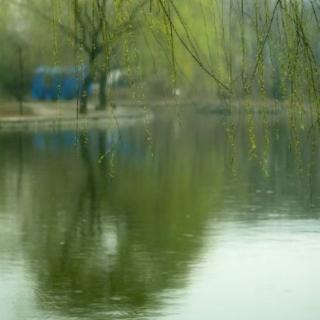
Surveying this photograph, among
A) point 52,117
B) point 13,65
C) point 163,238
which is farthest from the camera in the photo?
point 13,65

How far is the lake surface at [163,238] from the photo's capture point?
1114 centimetres

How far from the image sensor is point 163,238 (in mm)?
15703

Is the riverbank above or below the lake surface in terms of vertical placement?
above

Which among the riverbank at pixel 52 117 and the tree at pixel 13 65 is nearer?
the riverbank at pixel 52 117

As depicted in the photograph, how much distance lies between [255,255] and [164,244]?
1674mm

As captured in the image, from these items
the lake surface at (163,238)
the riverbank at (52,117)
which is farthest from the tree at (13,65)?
the lake surface at (163,238)

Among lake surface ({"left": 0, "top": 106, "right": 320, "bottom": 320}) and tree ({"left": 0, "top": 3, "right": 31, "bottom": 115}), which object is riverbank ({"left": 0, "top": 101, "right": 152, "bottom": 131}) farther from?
lake surface ({"left": 0, "top": 106, "right": 320, "bottom": 320})

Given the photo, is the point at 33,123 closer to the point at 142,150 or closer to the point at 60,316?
the point at 142,150

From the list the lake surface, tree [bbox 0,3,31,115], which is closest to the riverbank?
tree [bbox 0,3,31,115]

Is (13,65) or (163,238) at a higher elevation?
(13,65)

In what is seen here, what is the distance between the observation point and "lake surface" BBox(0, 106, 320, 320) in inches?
439

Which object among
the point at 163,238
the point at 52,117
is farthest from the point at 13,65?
the point at 163,238

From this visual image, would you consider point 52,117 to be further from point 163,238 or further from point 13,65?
point 163,238

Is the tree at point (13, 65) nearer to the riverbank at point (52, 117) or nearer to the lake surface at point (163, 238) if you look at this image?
the riverbank at point (52, 117)
